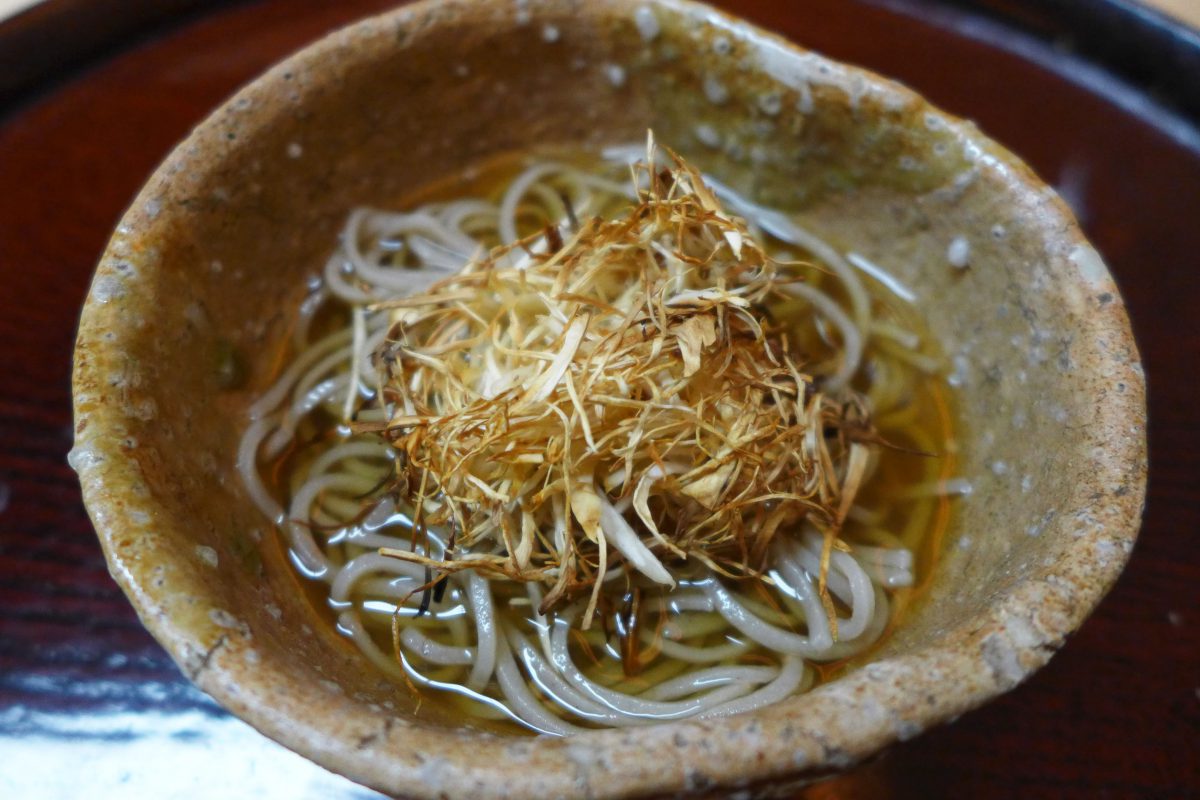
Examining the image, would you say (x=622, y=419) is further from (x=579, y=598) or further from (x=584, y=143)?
(x=584, y=143)

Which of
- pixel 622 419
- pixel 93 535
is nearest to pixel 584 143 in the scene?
pixel 622 419

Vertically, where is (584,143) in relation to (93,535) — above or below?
above

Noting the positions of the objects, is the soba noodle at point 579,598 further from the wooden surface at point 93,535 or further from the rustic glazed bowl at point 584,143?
the wooden surface at point 93,535

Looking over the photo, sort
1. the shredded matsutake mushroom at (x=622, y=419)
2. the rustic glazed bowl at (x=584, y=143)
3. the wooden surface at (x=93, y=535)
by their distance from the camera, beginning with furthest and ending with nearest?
the wooden surface at (x=93, y=535) < the shredded matsutake mushroom at (x=622, y=419) < the rustic glazed bowl at (x=584, y=143)

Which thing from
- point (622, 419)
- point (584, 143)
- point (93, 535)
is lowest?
point (93, 535)

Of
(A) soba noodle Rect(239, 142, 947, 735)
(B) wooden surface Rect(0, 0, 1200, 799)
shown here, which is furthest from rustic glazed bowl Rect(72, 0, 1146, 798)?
(B) wooden surface Rect(0, 0, 1200, 799)

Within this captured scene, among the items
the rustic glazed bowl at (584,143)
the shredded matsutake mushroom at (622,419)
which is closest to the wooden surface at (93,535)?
the rustic glazed bowl at (584,143)

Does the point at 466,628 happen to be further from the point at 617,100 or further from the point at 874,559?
the point at 617,100
